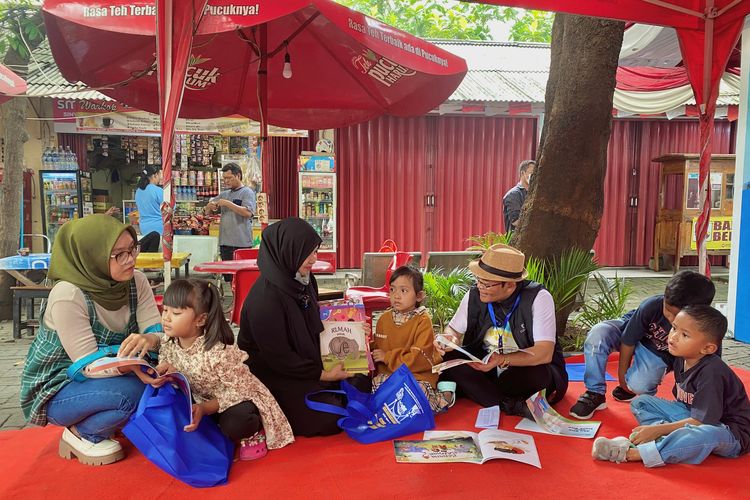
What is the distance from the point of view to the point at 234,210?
681 cm

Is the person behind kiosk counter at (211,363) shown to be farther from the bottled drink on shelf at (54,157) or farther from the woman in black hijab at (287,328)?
the bottled drink on shelf at (54,157)

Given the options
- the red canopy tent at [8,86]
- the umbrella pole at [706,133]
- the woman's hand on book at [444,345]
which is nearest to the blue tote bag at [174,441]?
the woman's hand on book at [444,345]

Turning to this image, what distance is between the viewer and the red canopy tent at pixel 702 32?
3.87 m

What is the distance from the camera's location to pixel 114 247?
266cm

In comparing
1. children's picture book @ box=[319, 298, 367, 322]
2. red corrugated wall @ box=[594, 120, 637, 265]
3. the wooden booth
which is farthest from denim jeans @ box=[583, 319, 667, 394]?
red corrugated wall @ box=[594, 120, 637, 265]

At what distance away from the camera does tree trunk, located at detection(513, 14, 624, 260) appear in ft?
16.7

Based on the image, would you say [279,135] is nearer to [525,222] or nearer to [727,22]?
[525,222]

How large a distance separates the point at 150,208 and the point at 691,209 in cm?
872

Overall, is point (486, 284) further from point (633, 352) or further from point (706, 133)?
point (706, 133)

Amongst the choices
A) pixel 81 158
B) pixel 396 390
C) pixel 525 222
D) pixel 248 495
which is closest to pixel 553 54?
pixel 525 222

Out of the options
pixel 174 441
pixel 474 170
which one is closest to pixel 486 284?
pixel 174 441

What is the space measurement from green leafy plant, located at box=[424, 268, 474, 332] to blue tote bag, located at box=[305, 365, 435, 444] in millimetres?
2324

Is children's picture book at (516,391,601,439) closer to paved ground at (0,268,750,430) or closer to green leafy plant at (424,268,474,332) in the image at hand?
green leafy plant at (424,268,474,332)

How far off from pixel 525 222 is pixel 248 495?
146 inches
